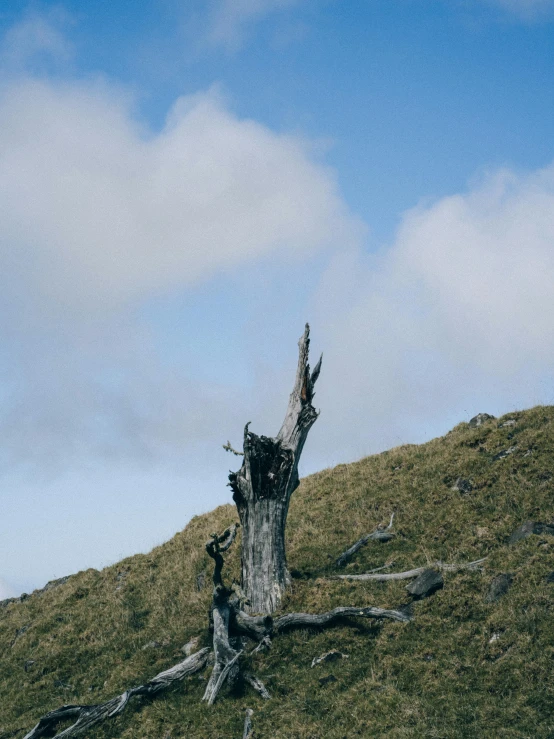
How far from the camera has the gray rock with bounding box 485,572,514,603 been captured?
16.4 metres

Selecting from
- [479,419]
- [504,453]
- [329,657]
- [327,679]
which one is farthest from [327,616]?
[479,419]

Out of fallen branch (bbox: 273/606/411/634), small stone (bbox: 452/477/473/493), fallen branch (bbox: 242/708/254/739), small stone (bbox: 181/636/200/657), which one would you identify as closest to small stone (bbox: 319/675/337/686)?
fallen branch (bbox: 242/708/254/739)

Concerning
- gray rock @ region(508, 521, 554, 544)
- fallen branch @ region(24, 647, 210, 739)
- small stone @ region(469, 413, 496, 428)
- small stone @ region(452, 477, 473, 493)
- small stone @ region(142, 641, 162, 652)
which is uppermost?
small stone @ region(469, 413, 496, 428)

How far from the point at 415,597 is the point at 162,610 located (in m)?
9.58

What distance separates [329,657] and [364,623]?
1.50 meters

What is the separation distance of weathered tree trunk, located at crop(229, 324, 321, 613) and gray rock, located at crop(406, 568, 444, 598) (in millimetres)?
4012

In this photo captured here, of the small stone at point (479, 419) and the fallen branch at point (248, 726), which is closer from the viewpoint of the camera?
the fallen branch at point (248, 726)

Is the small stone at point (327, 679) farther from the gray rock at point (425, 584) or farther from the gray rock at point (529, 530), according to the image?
the gray rock at point (529, 530)

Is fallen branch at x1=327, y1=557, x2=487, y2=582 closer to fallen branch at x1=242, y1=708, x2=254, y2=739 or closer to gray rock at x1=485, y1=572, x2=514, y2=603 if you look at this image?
gray rock at x1=485, y1=572, x2=514, y2=603

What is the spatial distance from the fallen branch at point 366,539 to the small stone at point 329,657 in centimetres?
527

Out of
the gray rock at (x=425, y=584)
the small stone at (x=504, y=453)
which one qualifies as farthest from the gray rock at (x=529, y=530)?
the small stone at (x=504, y=453)

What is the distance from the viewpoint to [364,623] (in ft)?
55.9

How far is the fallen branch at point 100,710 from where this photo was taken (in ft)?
51.5

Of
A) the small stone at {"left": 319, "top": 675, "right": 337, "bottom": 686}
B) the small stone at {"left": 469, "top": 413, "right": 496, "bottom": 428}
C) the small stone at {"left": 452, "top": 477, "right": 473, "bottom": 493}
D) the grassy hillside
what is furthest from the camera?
the small stone at {"left": 469, "top": 413, "right": 496, "bottom": 428}
